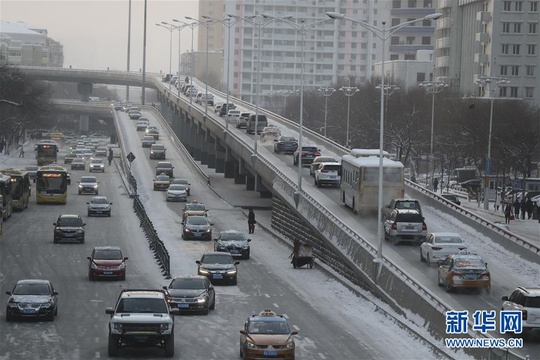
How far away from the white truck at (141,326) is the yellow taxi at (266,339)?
192 cm

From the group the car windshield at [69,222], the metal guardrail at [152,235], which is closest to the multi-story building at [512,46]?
the metal guardrail at [152,235]

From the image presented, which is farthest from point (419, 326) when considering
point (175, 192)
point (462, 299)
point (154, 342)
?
point (175, 192)

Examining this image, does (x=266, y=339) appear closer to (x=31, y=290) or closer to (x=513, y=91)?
(x=31, y=290)

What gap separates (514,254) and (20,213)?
3884 centimetres

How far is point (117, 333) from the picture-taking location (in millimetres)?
31469

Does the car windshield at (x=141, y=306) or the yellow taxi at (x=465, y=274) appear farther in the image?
the yellow taxi at (x=465, y=274)

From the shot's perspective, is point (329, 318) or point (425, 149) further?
point (425, 149)

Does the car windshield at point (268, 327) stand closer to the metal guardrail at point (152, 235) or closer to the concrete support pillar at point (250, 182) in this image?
the metal guardrail at point (152, 235)

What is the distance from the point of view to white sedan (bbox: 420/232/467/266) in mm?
45900

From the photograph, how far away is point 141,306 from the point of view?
1278 inches

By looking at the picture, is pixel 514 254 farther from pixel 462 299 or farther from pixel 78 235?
pixel 78 235

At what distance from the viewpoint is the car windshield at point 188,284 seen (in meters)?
40.2

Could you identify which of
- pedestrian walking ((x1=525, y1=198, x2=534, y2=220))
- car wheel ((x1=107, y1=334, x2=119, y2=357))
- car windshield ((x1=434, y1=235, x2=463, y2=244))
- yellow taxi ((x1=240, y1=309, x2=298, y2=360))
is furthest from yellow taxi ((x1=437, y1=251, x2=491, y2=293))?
pedestrian walking ((x1=525, y1=198, x2=534, y2=220))

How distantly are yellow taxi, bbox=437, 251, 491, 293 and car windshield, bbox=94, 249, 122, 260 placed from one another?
1382 centimetres
